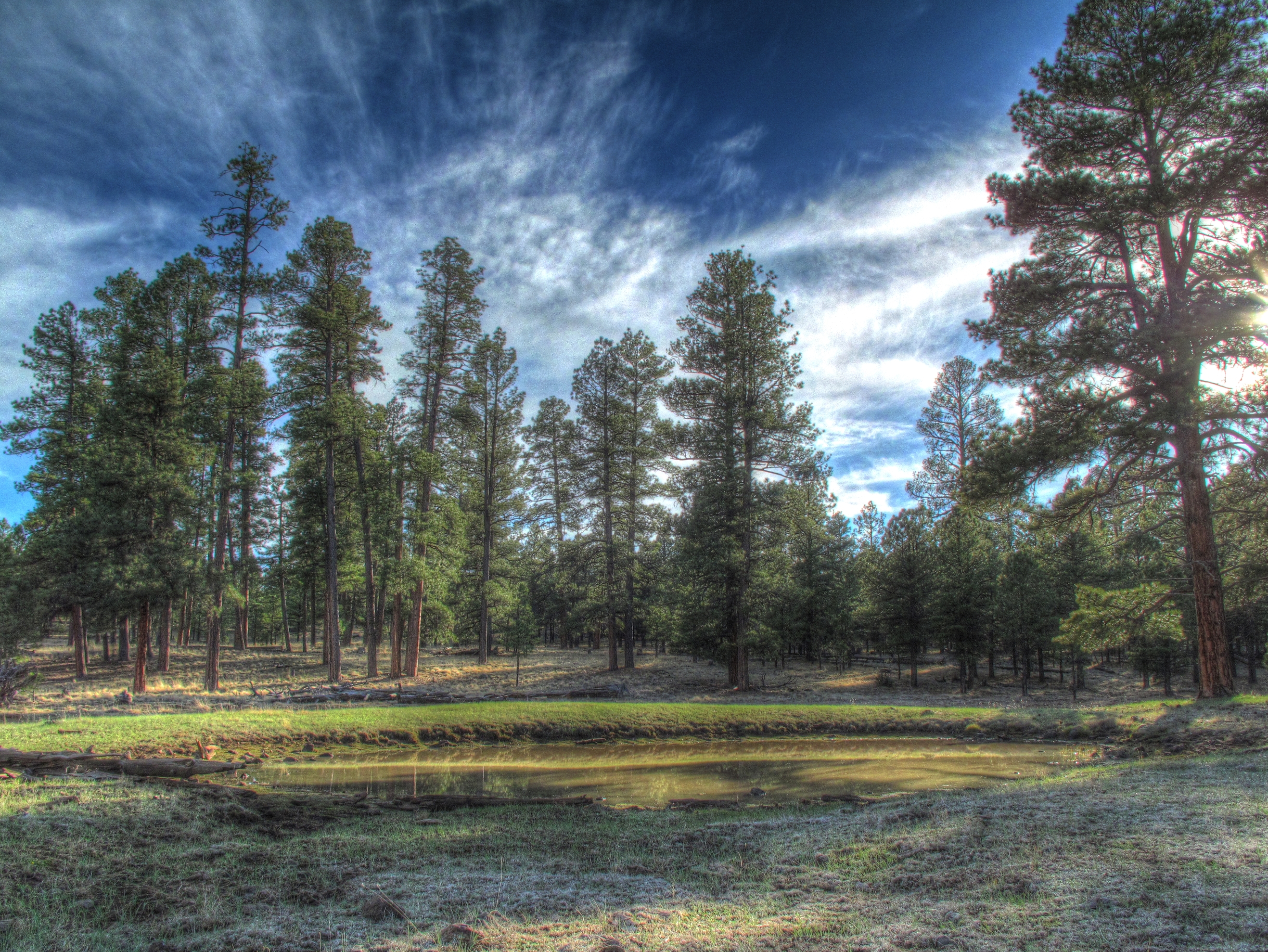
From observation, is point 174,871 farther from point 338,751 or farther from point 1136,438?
point 1136,438

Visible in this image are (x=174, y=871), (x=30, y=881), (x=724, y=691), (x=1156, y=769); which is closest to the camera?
(x=30, y=881)

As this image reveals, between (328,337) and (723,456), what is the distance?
17814 mm

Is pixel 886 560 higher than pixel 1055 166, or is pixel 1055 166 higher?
pixel 1055 166

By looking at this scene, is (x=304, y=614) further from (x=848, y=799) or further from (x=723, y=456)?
(x=848, y=799)

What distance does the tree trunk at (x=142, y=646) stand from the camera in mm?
19438

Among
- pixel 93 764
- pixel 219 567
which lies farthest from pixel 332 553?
Answer: pixel 93 764

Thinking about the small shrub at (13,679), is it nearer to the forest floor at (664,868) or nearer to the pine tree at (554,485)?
the forest floor at (664,868)

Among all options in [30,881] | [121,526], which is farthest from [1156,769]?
[121,526]

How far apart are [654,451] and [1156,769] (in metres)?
23.7

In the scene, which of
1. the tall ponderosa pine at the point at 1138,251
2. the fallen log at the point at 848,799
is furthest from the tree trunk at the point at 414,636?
the tall ponderosa pine at the point at 1138,251

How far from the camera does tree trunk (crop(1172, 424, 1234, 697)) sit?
1233cm

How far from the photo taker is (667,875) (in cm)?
524

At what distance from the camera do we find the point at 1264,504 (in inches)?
488

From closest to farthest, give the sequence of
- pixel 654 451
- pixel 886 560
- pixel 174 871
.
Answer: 1. pixel 174 871
2. pixel 654 451
3. pixel 886 560
